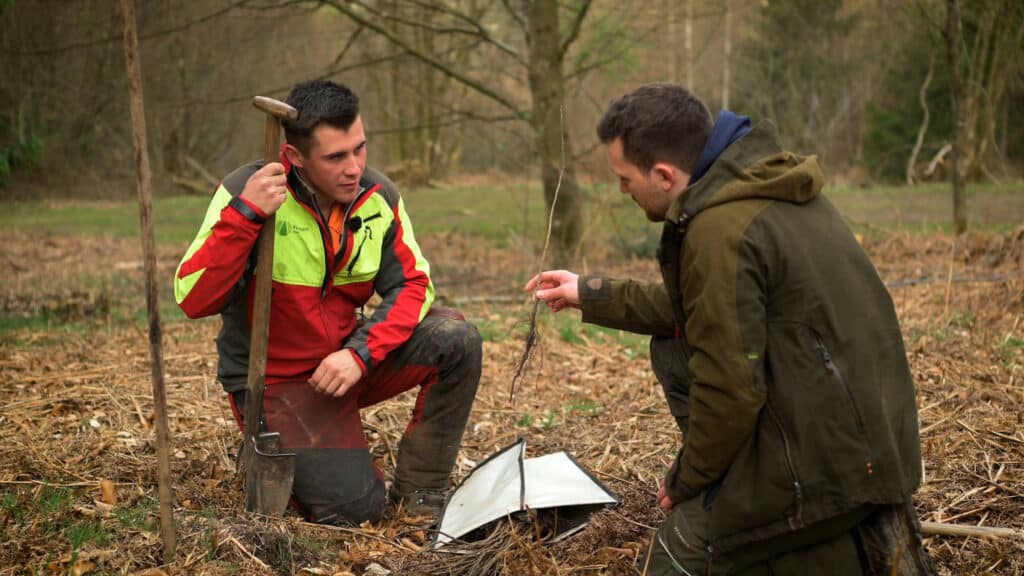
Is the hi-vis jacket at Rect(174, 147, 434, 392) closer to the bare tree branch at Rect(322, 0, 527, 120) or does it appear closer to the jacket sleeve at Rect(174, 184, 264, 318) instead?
the jacket sleeve at Rect(174, 184, 264, 318)

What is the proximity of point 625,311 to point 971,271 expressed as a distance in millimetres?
6010

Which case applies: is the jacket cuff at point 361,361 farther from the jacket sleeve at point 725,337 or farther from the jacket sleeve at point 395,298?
the jacket sleeve at point 725,337

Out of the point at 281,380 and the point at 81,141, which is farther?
the point at 81,141

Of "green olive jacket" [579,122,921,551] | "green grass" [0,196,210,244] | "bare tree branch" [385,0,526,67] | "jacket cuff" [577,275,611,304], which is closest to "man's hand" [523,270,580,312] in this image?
"jacket cuff" [577,275,611,304]

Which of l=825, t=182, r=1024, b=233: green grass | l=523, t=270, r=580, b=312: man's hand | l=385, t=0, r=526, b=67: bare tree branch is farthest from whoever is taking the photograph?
l=825, t=182, r=1024, b=233: green grass

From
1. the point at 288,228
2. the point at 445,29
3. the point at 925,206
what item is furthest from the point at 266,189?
the point at 925,206

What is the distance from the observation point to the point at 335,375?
148 inches

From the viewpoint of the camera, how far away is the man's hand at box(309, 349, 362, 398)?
3756 mm

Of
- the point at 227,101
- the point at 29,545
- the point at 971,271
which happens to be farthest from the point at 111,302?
the point at 971,271

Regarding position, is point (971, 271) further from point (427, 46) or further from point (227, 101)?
point (427, 46)

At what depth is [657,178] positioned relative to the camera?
283cm

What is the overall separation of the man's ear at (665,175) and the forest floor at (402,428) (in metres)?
1.25

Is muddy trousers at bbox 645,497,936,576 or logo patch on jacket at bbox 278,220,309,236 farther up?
logo patch on jacket at bbox 278,220,309,236

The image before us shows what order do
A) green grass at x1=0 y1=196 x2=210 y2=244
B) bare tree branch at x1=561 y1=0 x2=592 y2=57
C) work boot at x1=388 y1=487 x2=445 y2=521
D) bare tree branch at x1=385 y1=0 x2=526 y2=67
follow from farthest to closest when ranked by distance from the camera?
1. green grass at x1=0 y1=196 x2=210 y2=244
2. bare tree branch at x1=561 y1=0 x2=592 y2=57
3. bare tree branch at x1=385 y1=0 x2=526 y2=67
4. work boot at x1=388 y1=487 x2=445 y2=521
